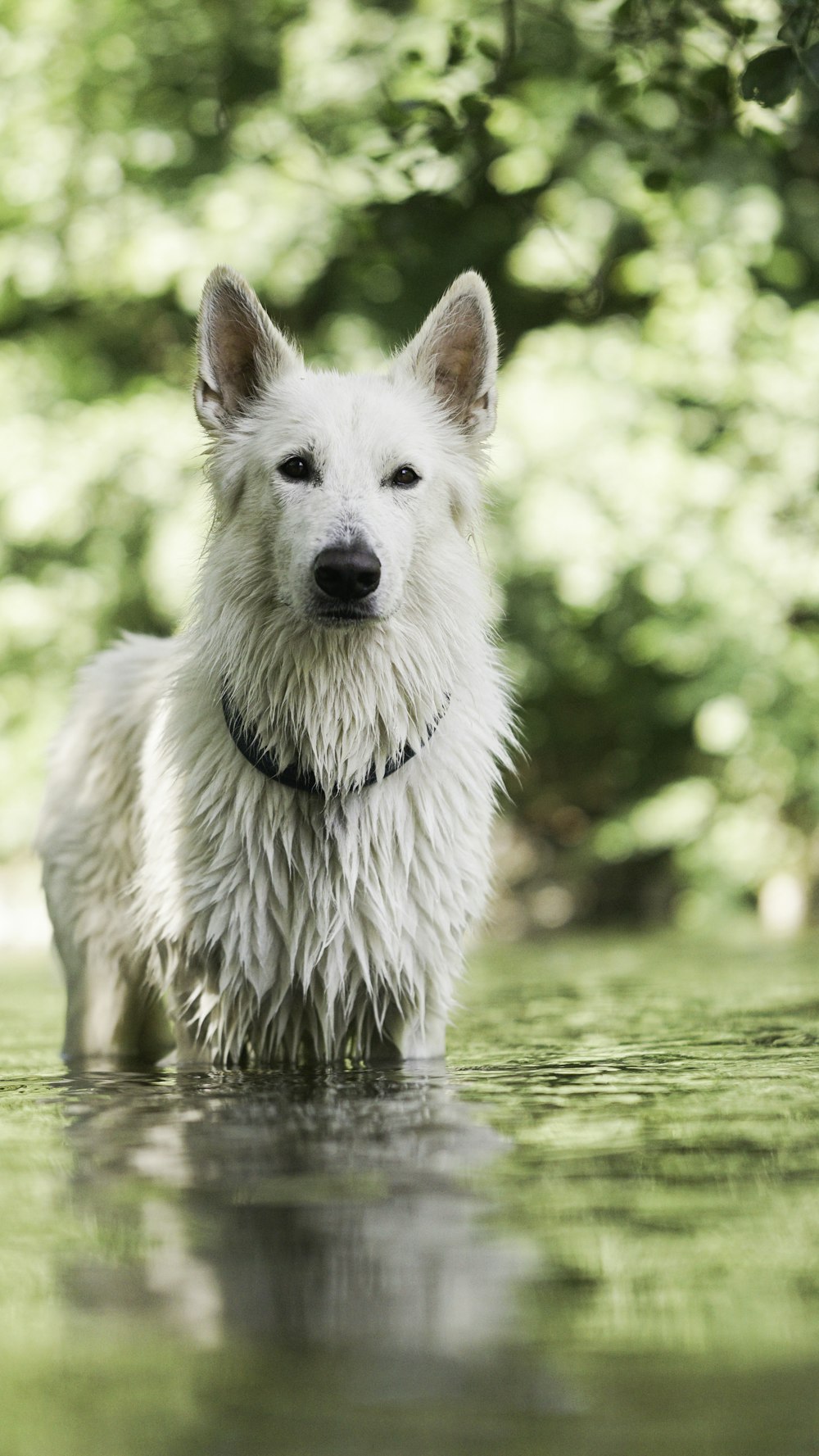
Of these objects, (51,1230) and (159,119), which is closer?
(51,1230)

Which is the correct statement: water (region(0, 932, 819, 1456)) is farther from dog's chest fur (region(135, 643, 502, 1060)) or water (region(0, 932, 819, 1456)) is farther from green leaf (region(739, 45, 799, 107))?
green leaf (region(739, 45, 799, 107))

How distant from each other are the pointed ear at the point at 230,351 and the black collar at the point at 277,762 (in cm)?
81

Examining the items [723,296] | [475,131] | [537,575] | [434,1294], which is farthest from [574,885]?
[434,1294]

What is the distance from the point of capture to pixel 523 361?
10719 mm

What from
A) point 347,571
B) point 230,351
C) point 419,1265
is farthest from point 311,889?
point 419,1265

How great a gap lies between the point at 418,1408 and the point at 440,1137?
1.19 metres

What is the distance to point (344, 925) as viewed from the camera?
3.85 m

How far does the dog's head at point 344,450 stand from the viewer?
3631 mm

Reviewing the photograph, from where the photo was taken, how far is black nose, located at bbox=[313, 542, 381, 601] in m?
3.53

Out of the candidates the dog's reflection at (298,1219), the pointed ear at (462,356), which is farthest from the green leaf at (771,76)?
the dog's reflection at (298,1219)

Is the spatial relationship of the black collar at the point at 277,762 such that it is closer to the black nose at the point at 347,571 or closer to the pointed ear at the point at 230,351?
the black nose at the point at 347,571

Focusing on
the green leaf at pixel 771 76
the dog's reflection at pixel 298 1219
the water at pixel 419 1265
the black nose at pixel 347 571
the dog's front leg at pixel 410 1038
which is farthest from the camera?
the dog's front leg at pixel 410 1038

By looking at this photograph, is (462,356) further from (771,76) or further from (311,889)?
(311,889)

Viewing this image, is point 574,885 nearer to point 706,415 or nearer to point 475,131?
point 706,415
